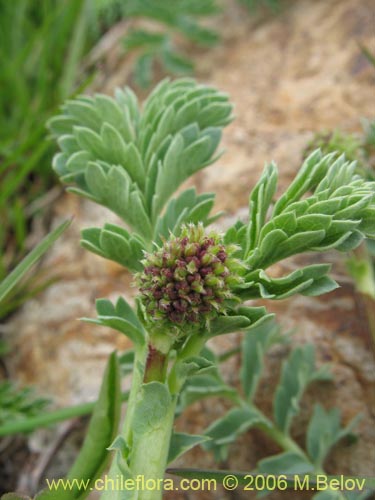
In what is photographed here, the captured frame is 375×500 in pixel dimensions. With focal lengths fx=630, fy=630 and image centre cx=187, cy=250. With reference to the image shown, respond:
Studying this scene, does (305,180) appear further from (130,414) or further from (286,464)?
(286,464)

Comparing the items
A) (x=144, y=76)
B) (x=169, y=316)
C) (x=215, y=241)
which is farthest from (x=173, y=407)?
(x=144, y=76)

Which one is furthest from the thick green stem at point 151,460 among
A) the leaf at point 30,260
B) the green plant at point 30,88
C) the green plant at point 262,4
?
the green plant at point 262,4

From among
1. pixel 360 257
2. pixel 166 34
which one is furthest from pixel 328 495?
pixel 166 34

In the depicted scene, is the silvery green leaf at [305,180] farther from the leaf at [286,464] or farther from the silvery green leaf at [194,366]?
the leaf at [286,464]

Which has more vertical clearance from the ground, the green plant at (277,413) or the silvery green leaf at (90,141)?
the silvery green leaf at (90,141)

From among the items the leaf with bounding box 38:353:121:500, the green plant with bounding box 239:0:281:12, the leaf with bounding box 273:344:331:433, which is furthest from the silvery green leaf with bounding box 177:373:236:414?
the green plant with bounding box 239:0:281:12

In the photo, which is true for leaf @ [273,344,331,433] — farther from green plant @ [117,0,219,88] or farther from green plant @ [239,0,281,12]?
green plant @ [239,0,281,12]

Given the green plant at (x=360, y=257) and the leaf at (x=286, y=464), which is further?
the green plant at (x=360, y=257)
